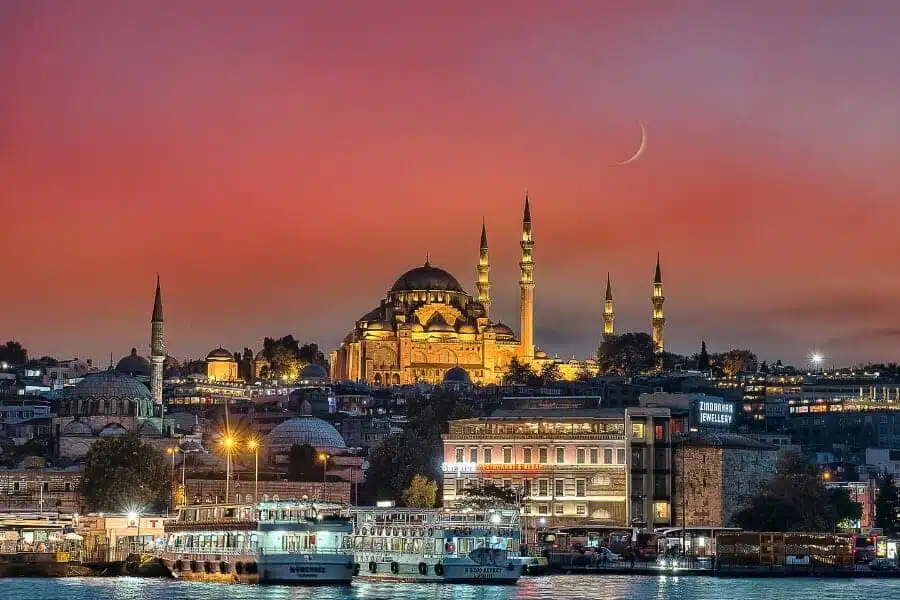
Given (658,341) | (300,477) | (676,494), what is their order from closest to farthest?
(676,494) → (300,477) → (658,341)

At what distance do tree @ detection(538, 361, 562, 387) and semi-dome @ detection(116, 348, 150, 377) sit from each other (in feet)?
97.9

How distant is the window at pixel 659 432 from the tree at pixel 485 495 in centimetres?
655

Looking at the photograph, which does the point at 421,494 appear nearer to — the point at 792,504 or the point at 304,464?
the point at 792,504

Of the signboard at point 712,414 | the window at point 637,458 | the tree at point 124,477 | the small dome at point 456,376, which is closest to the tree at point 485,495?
the window at point 637,458

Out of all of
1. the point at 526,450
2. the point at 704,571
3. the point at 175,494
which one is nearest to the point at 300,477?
the point at 175,494

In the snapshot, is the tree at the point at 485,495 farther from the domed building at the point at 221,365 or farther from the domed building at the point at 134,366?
the domed building at the point at 221,365

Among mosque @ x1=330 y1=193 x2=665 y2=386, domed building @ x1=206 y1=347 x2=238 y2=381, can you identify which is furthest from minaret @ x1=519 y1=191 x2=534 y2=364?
domed building @ x1=206 y1=347 x2=238 y2=381

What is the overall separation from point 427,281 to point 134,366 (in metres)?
29.7

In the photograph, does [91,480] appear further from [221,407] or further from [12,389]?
[12,389]

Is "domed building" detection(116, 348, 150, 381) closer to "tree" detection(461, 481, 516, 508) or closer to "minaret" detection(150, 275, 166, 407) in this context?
"minaret" detection(150, 275, 166, 407)

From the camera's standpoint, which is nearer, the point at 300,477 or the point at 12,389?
the point at 300,477

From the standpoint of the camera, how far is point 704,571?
7312cm

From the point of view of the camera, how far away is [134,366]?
157250 millimetres

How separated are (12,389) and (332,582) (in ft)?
340
